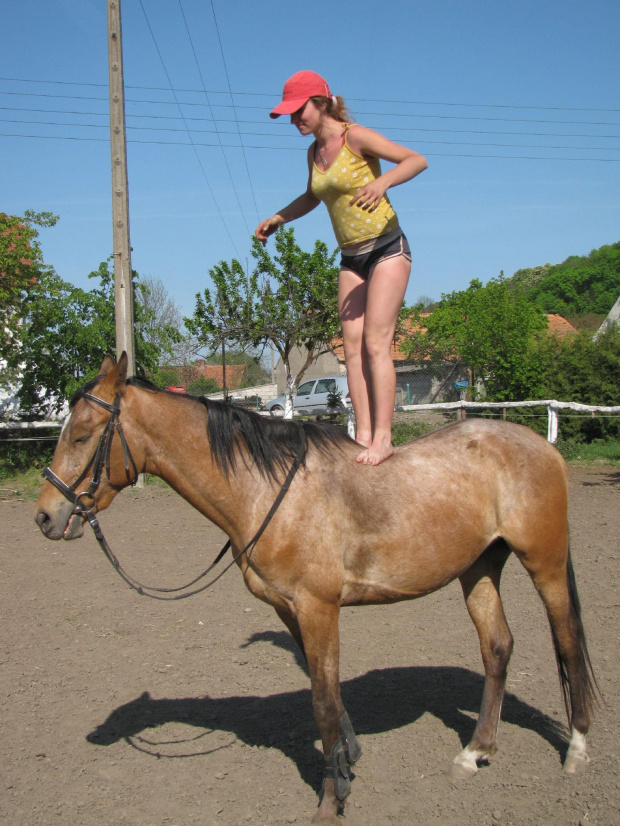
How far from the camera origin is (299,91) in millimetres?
3158

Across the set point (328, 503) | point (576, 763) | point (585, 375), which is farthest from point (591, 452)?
point (328, 503)

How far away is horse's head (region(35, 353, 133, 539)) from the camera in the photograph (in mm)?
2844

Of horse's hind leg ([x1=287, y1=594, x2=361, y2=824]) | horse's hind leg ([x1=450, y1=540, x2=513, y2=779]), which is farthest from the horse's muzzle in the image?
horse's hind leg ([x1=450, y1=540, x2=513, y2=779])

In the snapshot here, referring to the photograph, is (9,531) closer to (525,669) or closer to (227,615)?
(227,615)

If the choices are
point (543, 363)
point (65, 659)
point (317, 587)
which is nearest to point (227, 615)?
point (65, 659)

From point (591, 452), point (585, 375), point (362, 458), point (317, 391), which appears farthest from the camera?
point (317, 391)

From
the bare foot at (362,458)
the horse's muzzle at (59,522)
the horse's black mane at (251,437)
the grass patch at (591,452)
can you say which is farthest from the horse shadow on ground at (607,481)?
the horse's muzzle at (59,522)

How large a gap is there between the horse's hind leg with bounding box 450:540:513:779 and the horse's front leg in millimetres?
842

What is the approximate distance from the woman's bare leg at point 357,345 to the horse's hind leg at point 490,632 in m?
0.98

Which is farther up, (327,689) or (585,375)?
(585,375)

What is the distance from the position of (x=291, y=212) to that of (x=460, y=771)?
3.02 meters

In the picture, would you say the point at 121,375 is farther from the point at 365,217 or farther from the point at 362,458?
the point at 365,217

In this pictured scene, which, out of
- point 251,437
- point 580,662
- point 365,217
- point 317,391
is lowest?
point 580,662

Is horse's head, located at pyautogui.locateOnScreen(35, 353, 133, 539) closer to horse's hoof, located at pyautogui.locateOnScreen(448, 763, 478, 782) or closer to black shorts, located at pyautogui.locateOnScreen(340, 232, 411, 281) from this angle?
black shorts, located at pyautogui.locateOnScreen(340, 232, 411, 281)
